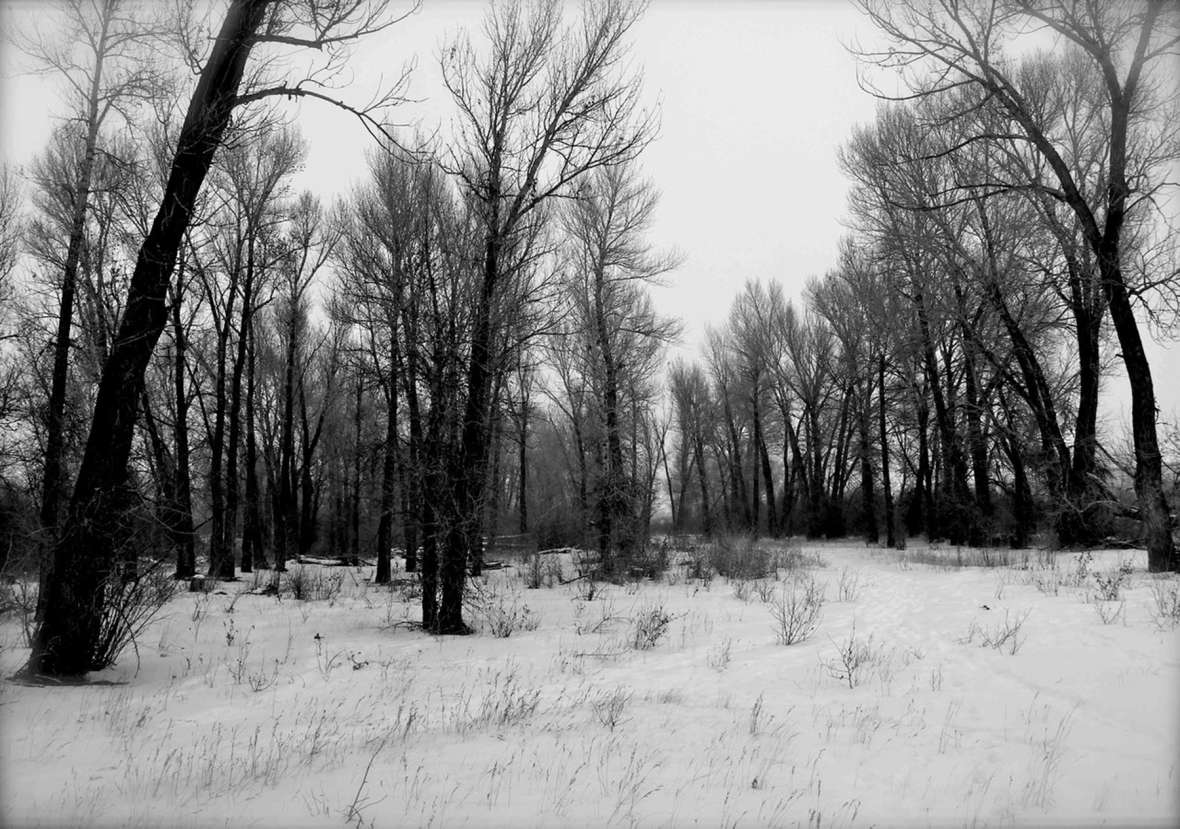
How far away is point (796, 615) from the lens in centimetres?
782

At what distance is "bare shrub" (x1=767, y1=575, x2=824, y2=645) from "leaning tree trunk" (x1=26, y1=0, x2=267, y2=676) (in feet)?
21.9

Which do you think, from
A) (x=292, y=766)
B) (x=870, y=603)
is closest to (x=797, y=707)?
(x=292, y=766)

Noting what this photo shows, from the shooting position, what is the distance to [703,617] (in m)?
8.68

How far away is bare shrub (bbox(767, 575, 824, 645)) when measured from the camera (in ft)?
23.3

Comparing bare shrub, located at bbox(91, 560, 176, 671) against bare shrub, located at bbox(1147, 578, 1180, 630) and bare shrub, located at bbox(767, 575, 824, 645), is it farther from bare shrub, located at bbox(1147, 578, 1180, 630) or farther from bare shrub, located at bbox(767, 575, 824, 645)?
bare shrub, located at bbox(1147, 578, 1180, 630)

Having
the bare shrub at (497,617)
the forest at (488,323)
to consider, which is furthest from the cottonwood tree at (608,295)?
the bare shrub at (497,617)

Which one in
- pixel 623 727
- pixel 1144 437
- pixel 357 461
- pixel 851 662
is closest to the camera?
pixel 623 727

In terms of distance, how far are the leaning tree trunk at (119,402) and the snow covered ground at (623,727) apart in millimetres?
479

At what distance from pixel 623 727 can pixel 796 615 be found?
415cm

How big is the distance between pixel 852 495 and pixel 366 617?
33077 mm

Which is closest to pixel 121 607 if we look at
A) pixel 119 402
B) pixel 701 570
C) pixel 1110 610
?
pixel 119 402

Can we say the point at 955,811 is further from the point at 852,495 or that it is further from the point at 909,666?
the point at 852,495

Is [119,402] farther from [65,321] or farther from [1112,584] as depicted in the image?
[1112,584]

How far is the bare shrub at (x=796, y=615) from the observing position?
7113 mm
